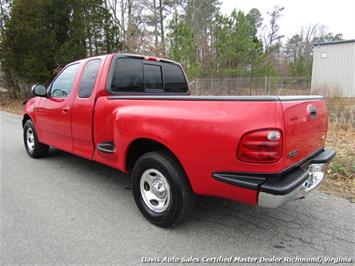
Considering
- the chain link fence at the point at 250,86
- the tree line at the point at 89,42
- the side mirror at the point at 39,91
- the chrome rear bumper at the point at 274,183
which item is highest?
the tree line at the point at 89,42

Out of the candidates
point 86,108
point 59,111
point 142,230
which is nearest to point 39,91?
point 59,111

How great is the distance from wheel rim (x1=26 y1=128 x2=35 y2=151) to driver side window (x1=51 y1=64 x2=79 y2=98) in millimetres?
1379

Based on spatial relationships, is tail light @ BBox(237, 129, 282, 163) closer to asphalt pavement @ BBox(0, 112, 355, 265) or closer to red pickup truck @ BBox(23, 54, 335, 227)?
red pickup truck @ BBox(23, 54, 335, 227)

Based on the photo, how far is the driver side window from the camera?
14.9ft

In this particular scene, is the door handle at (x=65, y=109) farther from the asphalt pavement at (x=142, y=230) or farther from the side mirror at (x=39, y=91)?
the asphalt pavement at (x=142, y=230)

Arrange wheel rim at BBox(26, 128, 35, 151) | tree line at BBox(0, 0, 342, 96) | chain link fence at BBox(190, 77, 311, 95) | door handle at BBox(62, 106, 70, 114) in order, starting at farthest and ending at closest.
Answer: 1. tree line at BBox(0, 0, 342, 96)
2. chain link fence at BBox(190, 77, 311, 95)
3. wheel rim at BBox(26, 128, 35, 151)
4. door handle at BBox(62, 106, 70, 114)

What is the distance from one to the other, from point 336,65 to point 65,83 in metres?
20.8

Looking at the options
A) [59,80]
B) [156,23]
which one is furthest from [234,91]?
[156,23]

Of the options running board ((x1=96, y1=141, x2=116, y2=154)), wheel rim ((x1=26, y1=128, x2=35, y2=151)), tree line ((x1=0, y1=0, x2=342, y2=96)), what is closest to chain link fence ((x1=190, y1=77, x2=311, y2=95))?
tree line ((x1=0, y1=0, x2=342, y2=96))

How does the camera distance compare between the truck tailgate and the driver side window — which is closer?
the truck tailgate

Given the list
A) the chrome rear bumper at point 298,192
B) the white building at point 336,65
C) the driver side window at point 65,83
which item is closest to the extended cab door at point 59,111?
the driver side window at point 65,83

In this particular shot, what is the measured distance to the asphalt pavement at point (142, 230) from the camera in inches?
104

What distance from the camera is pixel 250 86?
1493 cm

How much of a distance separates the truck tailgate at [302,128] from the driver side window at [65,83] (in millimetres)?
3349
